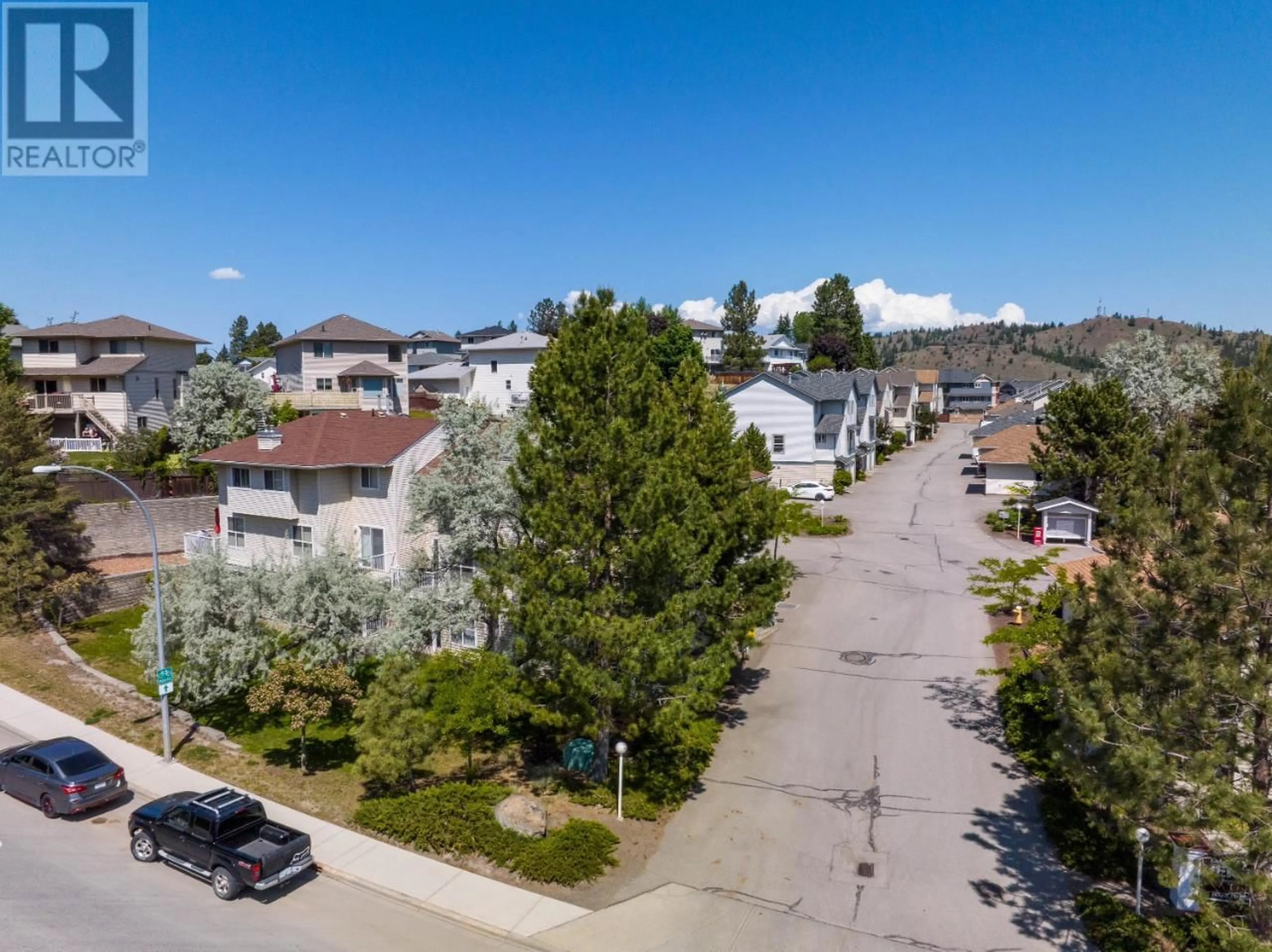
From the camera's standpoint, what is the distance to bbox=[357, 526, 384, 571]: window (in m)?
29.0

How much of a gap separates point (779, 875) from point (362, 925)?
8.00 m

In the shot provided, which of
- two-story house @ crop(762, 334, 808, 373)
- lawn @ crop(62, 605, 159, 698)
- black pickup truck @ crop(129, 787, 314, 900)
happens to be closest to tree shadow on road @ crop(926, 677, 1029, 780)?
black pickup truck @ crop(129, 787, 314, 900)

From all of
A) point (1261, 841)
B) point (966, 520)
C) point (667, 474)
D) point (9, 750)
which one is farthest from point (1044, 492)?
point (9, 750)

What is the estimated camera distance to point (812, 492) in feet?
183

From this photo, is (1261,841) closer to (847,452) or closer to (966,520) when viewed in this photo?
(966,520)

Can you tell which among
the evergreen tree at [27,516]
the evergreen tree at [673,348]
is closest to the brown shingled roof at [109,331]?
the evergreen tree at [27,516]

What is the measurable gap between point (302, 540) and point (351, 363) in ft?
107

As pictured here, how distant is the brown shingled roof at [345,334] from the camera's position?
2346 inches

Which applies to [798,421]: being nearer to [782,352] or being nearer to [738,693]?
[738,693]

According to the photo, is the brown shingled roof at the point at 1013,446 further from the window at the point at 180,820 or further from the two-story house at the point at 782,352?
the window at the point at 180,820

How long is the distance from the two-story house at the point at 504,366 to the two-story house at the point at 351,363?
412 inches

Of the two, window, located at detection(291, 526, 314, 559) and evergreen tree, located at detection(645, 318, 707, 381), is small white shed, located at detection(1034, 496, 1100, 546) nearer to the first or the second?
window, located at detection(291, 526, 314, 559)

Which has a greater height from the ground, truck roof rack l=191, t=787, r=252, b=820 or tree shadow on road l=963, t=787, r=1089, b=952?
truck roof rack l=191, t=787, r=252, b=820

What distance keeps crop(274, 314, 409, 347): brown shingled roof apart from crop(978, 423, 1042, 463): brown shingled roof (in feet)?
141
